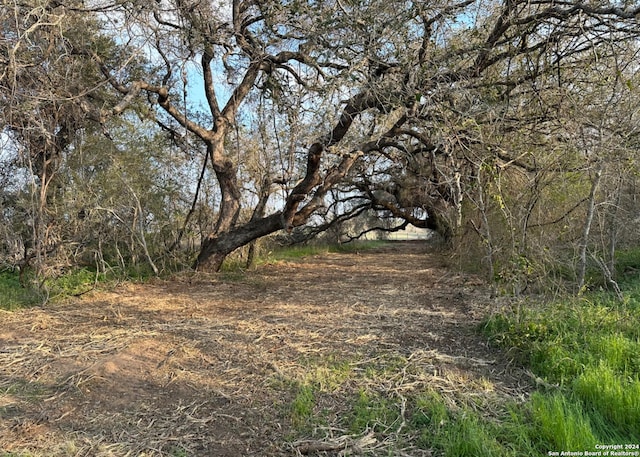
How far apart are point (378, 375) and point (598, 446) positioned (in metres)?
1.51

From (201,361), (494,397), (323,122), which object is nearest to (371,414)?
(494,397)

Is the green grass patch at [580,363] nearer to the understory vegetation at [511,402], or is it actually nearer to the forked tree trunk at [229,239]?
the understory vegetation at [511,402]

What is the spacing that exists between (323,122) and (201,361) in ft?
10.8

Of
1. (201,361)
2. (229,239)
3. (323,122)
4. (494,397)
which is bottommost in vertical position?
(494,397)

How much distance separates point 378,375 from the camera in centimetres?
323

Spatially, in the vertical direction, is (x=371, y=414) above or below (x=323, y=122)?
below

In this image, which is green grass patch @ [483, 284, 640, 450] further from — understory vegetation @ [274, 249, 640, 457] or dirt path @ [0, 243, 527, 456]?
dirt path @ [0, 243, 527, 456]

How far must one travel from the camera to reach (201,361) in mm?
3734

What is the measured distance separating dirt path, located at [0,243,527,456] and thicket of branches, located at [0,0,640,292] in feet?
3.69

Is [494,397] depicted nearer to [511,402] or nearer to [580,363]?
[511,402]

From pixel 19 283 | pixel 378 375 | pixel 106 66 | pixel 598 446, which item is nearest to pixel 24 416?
pixel 378 375

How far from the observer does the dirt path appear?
254 cm

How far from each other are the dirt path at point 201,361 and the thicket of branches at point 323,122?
112 centimetres

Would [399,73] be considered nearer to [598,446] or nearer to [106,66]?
[598,446]
